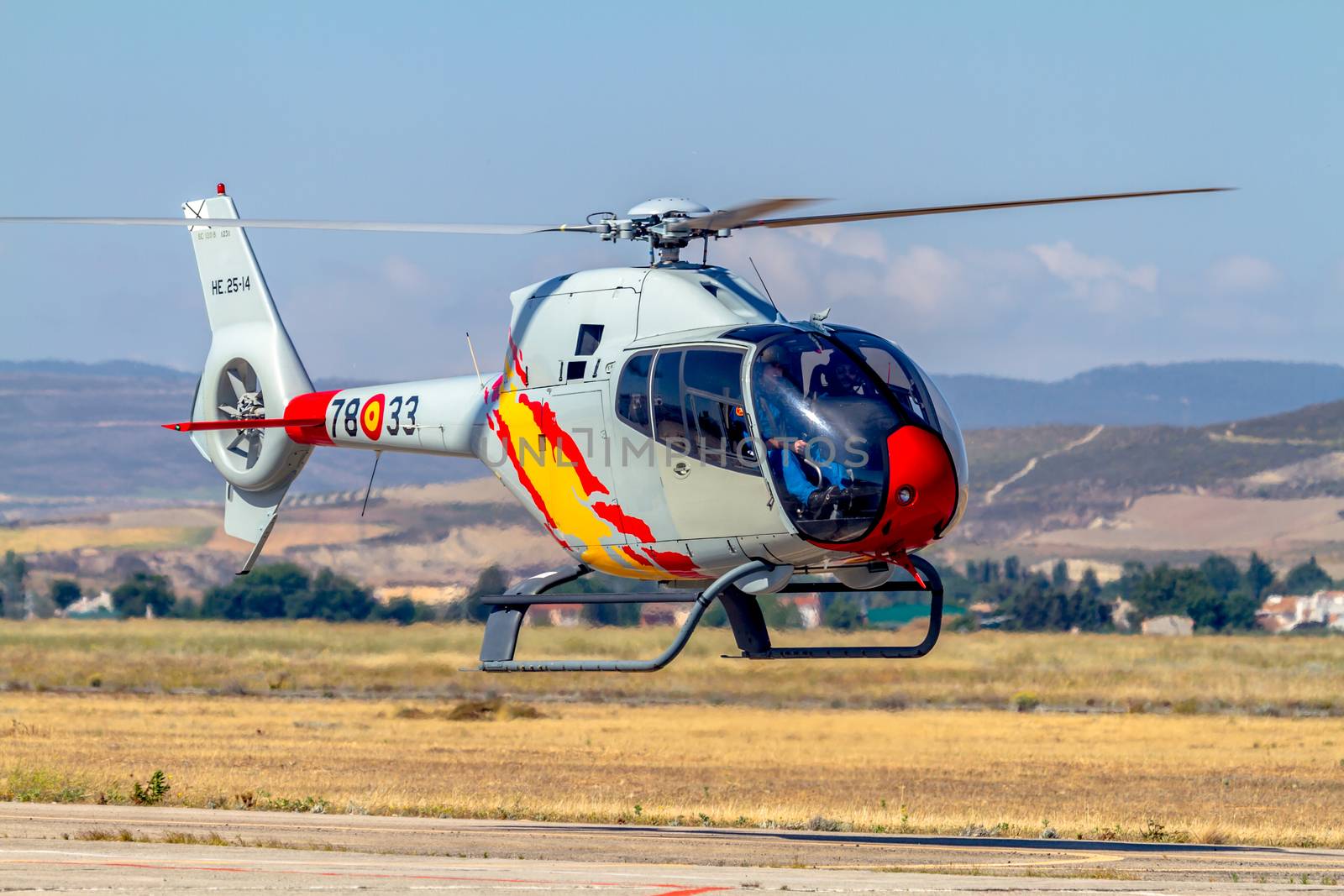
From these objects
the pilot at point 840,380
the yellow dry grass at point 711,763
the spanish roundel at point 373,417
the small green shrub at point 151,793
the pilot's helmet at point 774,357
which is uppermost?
the pilot's helmet at point 774,357

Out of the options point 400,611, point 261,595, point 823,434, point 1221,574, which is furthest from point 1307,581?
point 823,434

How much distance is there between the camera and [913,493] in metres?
20.5

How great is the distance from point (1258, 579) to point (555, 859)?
129959 mm

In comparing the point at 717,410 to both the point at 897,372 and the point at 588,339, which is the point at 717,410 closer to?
the point at 897,372

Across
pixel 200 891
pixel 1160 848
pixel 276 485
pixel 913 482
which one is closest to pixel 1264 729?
pixel 1160 848

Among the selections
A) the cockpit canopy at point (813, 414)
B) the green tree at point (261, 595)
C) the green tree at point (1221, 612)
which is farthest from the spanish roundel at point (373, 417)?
the green tree at point (1221, 612)

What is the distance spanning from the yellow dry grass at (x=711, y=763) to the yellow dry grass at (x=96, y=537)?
28136 mm

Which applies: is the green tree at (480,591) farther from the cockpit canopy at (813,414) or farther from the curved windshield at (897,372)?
the curved windshield at (897,372)

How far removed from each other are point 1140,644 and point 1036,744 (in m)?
26.5

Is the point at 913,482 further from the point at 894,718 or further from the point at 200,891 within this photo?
the point at 894,718

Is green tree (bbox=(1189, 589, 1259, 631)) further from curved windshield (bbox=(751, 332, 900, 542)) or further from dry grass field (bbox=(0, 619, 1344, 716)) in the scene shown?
curved windshield (bbox=(751, 332, 900, 542))

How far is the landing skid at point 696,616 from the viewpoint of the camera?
2231 cm

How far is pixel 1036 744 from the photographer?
5147 centimetres

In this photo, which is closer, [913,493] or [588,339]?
[913,493]
